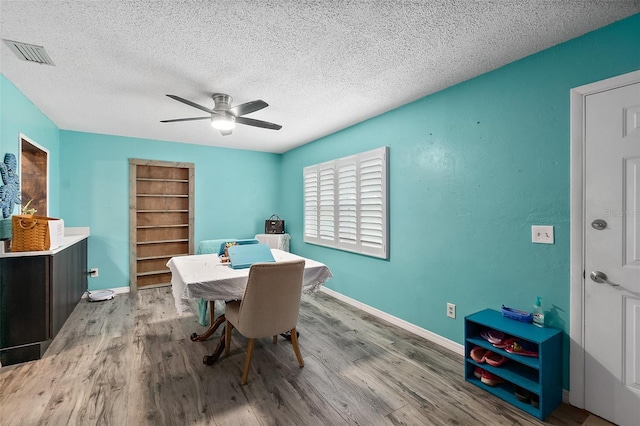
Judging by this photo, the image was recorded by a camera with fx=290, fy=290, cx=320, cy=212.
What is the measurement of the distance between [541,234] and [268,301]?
209cm

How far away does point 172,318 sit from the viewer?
3535mm

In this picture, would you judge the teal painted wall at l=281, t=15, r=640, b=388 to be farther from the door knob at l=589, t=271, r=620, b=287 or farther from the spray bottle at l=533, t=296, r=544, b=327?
the door knob at l=589, t=271, r=620, b=287

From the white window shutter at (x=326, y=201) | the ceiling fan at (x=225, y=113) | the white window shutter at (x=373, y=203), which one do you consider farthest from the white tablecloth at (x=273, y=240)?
the ceiling fan at (x=225, y=113)

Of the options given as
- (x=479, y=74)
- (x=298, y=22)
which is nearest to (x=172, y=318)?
(x=298, y=22)

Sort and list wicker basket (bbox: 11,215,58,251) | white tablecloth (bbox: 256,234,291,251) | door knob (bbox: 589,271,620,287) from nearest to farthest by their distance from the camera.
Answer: door knob (bbox: 589,271,620,287)
wicker basket (bbox: 11,215,58,251)
white tablecloth (bbox: 256,234,291,251)

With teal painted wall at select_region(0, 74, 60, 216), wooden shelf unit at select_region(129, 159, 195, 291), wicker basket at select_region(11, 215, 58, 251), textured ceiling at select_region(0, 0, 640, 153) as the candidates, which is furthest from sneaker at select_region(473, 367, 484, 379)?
wooden shelf unit at select_region(129, 159, 195, 291)

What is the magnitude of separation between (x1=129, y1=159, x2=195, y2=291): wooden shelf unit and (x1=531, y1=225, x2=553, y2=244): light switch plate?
479cm

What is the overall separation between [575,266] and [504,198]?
0.67 m

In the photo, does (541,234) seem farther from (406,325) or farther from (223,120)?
(223,120)

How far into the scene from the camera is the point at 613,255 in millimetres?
1821

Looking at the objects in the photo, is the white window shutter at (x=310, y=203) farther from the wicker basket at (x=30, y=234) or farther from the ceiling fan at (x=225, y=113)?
the wicker basket at (x=30, y=234)

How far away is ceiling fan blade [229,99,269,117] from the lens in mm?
2486

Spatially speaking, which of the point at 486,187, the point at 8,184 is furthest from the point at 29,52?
the point at 486,187

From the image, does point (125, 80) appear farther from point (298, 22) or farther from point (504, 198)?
point (504, 198)
